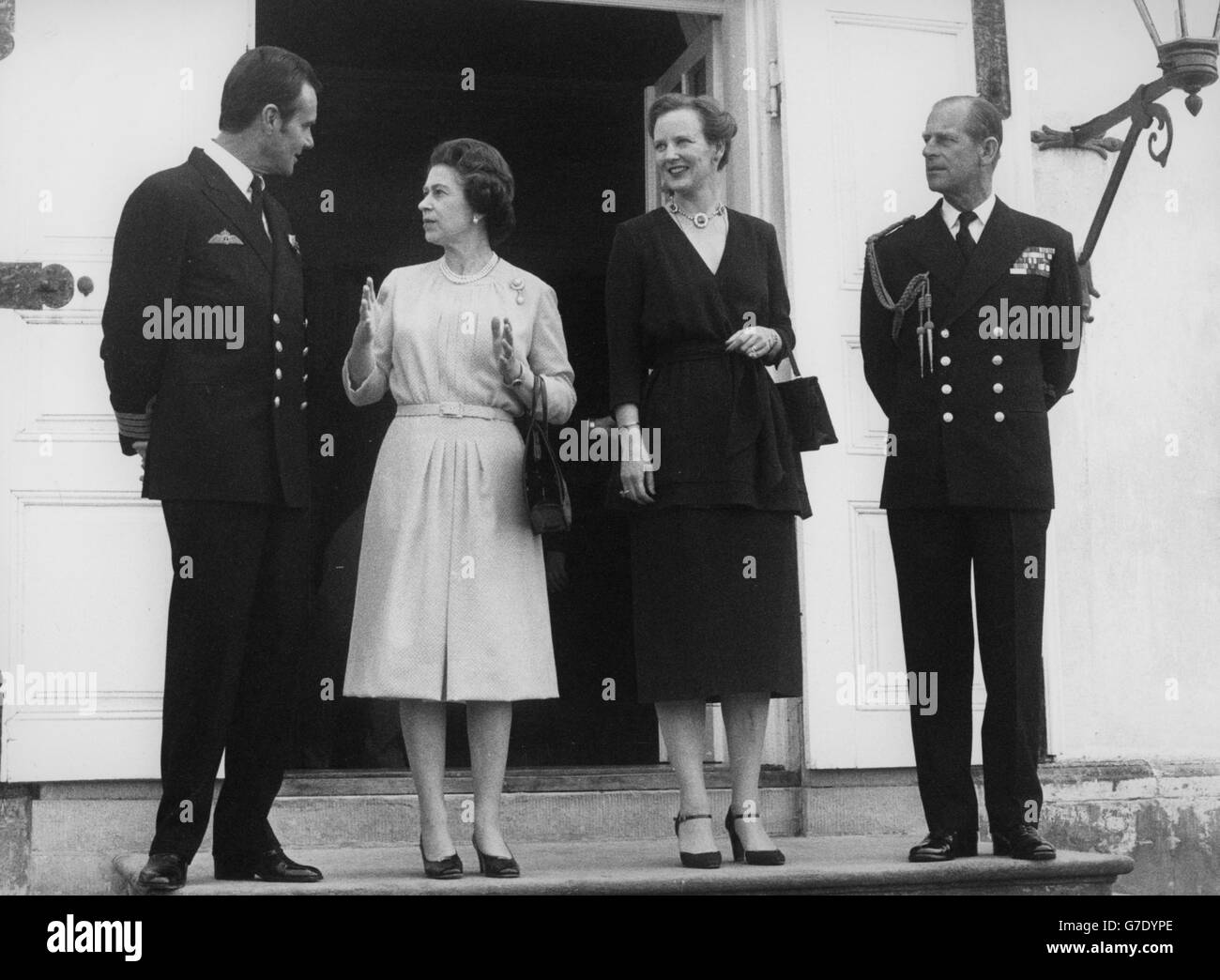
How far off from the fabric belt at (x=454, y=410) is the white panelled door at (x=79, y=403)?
125 centimetres

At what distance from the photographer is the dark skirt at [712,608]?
4480 millimetres

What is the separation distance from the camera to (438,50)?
7617 mm

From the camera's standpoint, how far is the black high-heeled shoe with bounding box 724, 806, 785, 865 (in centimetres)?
453

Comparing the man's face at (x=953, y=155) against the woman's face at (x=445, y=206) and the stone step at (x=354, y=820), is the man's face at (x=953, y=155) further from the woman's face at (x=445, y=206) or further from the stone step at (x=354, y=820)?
the stone step at (x=354, y=820)

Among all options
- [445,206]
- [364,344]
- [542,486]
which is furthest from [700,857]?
[445,206]

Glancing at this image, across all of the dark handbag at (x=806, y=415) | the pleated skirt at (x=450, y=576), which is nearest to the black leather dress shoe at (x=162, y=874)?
the pleated skirt at (x=450, y=576)

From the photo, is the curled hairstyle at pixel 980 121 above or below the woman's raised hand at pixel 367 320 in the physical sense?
above

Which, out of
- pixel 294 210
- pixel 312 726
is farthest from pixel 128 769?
pixel 294 210

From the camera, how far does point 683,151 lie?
4605 millimetres

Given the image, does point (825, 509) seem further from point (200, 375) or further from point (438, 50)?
point (438, 50)

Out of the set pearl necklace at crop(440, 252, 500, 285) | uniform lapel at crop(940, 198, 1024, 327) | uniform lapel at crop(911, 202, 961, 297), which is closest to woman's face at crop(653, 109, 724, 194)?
pearl necklace at crop(440, 252, 500, 285)

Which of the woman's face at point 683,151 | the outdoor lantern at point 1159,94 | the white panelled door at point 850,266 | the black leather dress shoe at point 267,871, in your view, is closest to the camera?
the black leather dress shoe at point 267,871

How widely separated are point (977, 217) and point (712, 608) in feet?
4.44

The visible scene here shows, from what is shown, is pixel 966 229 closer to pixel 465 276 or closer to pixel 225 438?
pixel 465 276
